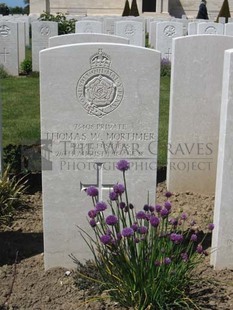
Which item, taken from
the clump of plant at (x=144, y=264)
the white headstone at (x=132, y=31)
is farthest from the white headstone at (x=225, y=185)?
the white headstone at (x=132, y=31)

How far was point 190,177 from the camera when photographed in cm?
540

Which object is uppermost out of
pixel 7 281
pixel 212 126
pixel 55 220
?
pixel 212 126

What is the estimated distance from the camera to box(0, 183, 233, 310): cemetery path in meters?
3.29

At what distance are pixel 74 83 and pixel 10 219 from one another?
170 cm

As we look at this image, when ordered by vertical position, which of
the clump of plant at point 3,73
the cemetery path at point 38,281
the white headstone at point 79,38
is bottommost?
the cemetery path at point 38,281

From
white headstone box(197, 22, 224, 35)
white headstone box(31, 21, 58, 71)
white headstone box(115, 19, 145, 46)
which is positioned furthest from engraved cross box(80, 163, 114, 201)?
white headstone box(197, 22, 224, 35)

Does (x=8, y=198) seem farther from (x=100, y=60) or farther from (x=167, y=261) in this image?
(x=167, y=261)

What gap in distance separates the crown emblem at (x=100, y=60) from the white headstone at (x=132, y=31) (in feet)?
35.5

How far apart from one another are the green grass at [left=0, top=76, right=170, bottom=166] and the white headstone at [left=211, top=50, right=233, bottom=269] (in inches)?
96.2

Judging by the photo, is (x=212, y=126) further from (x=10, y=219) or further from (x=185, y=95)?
(x=10, y=219)

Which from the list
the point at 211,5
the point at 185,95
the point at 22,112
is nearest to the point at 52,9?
the point at 211,5

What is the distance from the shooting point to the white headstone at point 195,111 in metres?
5.05

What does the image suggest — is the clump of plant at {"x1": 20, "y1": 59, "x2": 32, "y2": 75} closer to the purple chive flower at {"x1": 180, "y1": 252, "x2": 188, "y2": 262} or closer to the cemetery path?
the cemetery path

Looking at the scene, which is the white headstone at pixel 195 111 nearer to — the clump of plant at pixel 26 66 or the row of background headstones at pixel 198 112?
the row of background headstones at pixel 198 112
